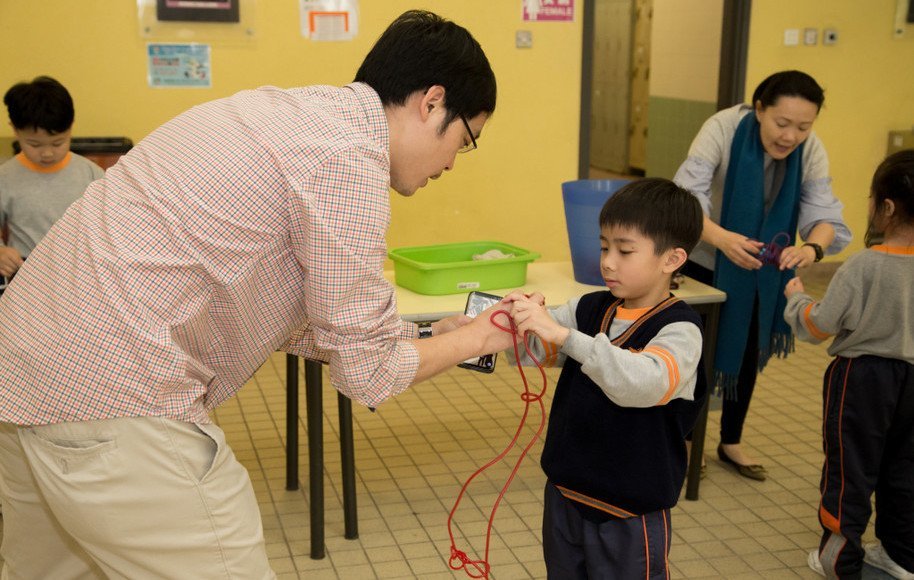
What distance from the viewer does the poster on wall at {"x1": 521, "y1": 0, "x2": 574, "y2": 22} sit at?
5.26 m

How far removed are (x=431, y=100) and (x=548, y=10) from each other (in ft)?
13.0

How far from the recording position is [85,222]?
4.81 feet

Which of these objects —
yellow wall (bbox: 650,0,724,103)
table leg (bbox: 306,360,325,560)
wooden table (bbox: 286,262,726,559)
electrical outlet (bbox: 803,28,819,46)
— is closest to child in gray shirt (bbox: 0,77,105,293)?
wooden table (bbox: 286,262,726,559)

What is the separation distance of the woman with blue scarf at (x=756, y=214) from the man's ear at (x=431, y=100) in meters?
1.66

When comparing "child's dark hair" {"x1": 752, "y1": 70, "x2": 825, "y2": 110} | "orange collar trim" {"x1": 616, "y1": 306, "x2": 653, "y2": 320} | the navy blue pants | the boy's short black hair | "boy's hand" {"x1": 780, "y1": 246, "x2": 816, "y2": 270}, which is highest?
the boy's short black hair

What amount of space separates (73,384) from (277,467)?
208cm

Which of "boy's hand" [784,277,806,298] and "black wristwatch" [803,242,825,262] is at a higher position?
"black wristwatch" [803,242,825,262]

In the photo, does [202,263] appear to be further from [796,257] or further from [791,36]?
[791,36]

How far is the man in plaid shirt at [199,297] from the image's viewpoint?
1.41m

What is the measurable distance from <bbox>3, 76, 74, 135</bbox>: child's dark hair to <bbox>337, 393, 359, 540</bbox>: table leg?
1.26 meters

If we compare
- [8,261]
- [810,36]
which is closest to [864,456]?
[8,261]

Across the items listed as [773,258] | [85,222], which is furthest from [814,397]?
[85,222]

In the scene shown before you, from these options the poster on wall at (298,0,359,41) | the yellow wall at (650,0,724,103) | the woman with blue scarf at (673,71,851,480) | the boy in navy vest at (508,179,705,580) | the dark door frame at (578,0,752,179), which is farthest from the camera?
the yellow wall at (650,0,724,103)

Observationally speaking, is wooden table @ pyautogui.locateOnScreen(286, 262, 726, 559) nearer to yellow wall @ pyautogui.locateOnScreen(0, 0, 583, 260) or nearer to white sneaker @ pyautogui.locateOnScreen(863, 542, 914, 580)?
white sneaker @ pyautogui.locateOnScreen(863, 542, 914, 580)
